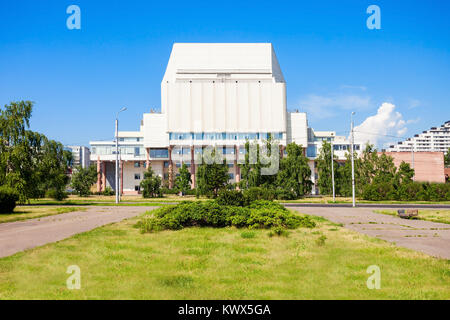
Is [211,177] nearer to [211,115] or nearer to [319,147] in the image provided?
[211,115]

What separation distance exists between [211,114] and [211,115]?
0.19 metres

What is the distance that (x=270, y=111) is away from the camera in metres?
61.3

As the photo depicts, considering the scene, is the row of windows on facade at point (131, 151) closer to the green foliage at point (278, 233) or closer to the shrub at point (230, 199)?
the shrub at point (230, 199)

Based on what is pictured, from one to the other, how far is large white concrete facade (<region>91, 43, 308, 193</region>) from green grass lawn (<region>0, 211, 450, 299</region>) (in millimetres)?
48711

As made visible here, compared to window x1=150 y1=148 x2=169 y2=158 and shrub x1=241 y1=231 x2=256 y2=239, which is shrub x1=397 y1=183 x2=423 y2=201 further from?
window x1=150 y1=148 x2=169 y2=158

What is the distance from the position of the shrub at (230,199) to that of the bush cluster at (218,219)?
1.41 metres

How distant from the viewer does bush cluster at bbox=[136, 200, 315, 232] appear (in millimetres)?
13281

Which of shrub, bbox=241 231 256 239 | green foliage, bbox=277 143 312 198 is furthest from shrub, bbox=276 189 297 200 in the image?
shrub, bbox=241 231 256 239

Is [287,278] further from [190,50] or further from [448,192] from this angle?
[190,50]

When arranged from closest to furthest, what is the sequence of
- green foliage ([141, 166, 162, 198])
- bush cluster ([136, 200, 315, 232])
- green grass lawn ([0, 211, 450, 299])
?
1. green grass lawn ([0, 211, 450, 299])
2. bush cluster ([136, 200, 315, 232])
3. green foliage ([141, 166, 162, 198])

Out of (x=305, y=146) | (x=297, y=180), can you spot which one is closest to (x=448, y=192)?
(x=297, y=180)

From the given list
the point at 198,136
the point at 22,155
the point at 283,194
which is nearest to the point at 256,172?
the point at 283,194
